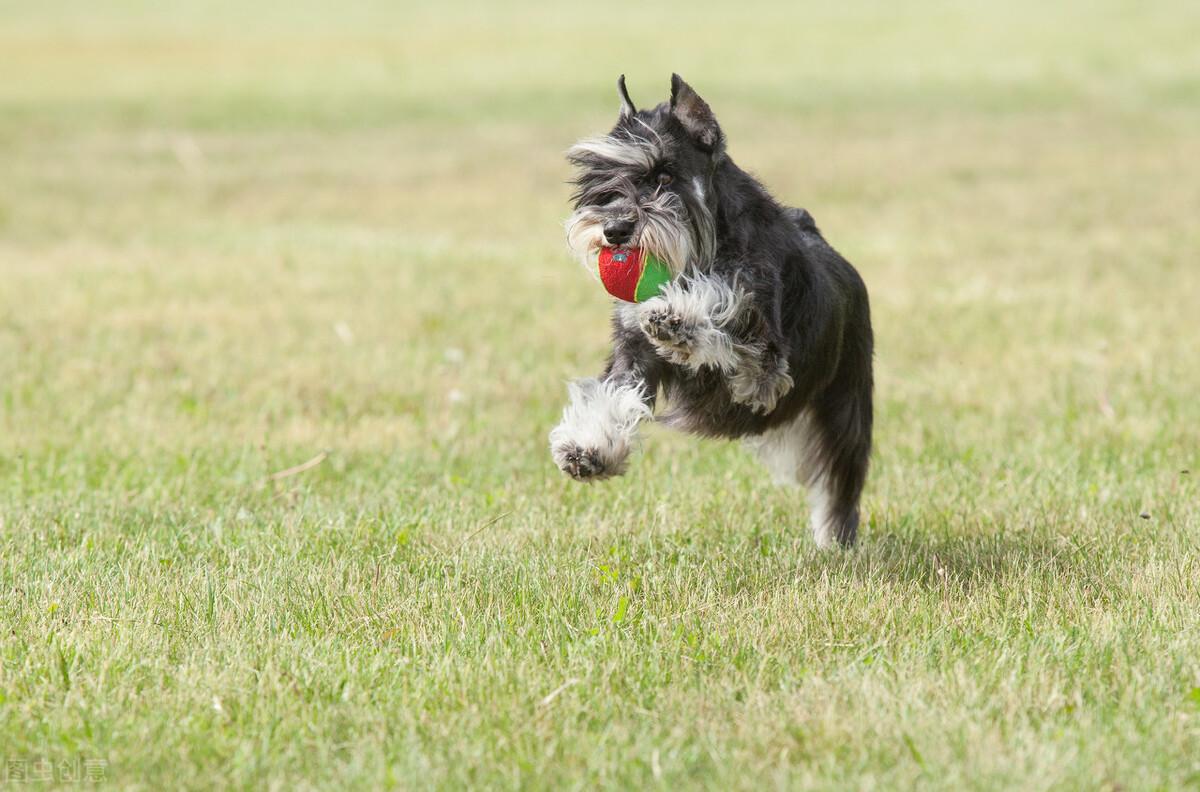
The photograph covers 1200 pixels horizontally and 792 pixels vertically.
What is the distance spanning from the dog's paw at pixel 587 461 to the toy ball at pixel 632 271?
0.56m

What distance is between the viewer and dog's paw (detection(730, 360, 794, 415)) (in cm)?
512

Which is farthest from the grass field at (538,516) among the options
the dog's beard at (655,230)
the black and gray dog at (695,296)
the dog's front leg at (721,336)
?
the dog's beard at (655,230)

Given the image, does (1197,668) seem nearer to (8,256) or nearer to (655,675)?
(655,675)

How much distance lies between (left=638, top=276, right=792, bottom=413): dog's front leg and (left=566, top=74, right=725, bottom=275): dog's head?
5.8 inches

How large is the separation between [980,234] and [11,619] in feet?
A: 41.3

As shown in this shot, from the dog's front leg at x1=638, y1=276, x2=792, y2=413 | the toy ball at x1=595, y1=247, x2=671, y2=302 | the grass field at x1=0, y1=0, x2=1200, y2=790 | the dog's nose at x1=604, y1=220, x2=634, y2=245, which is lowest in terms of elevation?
the grass field at x1=0, y1=0, x2=1200, y2=790

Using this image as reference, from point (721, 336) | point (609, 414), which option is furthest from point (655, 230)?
point (609, 414)

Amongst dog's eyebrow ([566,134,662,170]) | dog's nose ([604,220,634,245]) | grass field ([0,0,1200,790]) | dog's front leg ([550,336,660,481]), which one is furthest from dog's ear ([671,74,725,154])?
grass field ([0,0,1200,790])

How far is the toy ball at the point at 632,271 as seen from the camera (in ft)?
16.3

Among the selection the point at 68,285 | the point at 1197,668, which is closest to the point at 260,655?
the point at 1197,668

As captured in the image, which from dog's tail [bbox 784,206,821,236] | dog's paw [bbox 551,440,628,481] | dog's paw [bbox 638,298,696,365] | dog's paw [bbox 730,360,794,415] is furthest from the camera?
dog's tail [bbox 784,206,821,236]

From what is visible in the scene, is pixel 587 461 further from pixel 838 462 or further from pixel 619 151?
pixel 838 462

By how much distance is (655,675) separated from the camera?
4.41 meters

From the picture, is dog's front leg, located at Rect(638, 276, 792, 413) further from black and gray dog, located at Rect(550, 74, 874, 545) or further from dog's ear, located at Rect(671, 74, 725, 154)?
dog's ear, located at Rect(671, 74, 725, 154)
